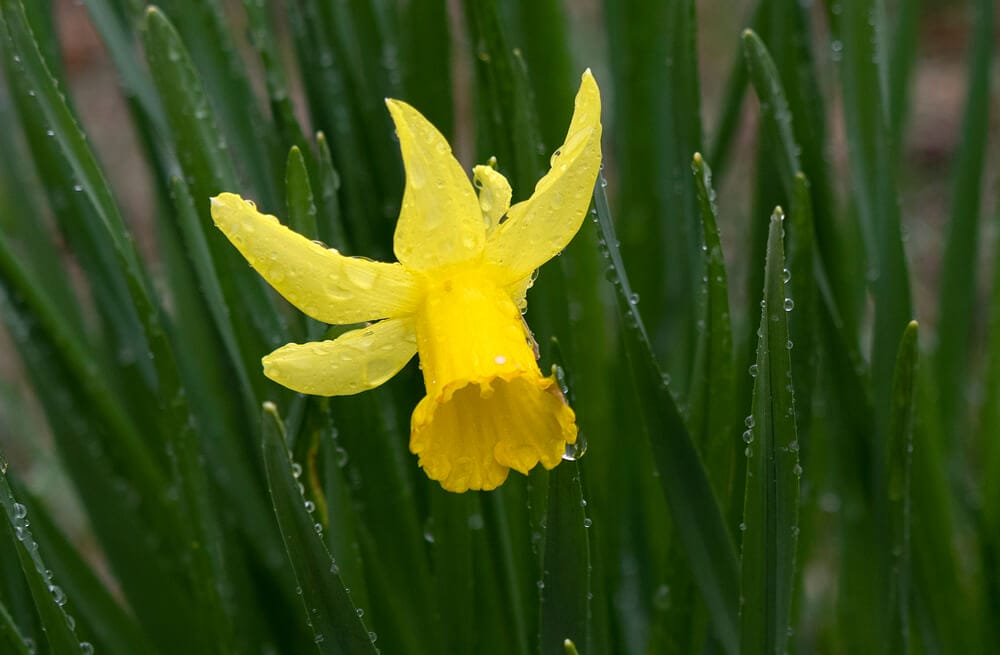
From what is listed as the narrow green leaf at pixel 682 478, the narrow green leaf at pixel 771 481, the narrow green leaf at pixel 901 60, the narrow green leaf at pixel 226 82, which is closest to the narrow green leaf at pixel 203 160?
the narrow green leaf at pixel 226 82

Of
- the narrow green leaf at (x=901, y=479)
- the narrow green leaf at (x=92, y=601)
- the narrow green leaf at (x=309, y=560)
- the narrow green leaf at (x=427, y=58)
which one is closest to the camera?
the narrow green leaf at (x=309, y=560)

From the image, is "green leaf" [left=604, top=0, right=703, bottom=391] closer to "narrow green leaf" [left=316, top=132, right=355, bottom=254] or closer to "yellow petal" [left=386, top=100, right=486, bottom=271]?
"narrow green leaf" [left=316, top=132, right=355, bottom=254]

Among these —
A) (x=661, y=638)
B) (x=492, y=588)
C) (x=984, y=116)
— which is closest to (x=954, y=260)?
(x=984, y=116)

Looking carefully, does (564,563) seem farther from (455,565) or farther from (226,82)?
(226,82)

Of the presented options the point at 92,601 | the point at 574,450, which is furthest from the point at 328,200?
the point at 92,601

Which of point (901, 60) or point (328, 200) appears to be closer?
point (328, 200)

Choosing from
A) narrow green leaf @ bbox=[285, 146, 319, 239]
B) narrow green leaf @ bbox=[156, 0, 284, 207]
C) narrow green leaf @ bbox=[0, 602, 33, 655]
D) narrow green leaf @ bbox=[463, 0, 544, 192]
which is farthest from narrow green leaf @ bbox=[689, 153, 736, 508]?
narrow green leaf @ bbox=[0, 602, 33, 655]

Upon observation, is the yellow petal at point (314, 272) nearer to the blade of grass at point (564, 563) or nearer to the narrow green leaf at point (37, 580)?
the blade of grass at point (564, 563)
